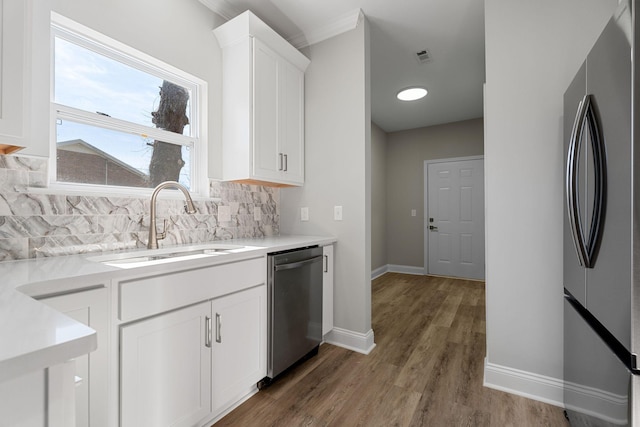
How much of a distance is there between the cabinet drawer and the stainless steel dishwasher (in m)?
0.18

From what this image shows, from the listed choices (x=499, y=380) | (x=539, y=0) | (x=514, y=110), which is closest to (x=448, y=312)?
(x=499, y=380)

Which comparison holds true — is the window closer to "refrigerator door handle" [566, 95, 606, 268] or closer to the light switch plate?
the light switch plate

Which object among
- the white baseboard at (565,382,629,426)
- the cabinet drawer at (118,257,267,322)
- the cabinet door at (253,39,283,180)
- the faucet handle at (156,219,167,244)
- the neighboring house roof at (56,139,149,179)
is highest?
the cabinet door at (253,39,283,180)

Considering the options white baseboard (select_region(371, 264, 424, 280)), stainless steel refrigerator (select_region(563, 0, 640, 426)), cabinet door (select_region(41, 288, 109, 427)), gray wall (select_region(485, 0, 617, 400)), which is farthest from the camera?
white baseboard (select_region(371, 264, 424, 280))

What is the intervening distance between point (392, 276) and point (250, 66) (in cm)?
418

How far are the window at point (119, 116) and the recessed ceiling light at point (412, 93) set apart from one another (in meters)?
2.57

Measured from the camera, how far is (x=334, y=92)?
2566 mm

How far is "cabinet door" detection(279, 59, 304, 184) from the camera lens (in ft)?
8.16

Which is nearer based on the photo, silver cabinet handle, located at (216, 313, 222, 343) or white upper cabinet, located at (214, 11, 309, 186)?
silver cabinet handle, located at (216, 313, 222, 343)

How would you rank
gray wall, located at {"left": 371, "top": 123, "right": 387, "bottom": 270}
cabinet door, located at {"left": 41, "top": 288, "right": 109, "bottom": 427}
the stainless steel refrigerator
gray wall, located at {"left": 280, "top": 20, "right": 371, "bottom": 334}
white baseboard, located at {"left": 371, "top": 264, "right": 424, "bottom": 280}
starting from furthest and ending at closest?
white baseboard, located at {"left": 371, "top": 264, "right": 424, "bottom": 280}
gray wall, located at {"left": 371, "top": 123, "right": 387, "bottom": 270}
gray wall, located at {"left": 280, "top": 20, "right": 371, "bottom": 334}
cabinet door, located at {"left": 41, "top": 288, "right": 109, "bottom": 427}
the stainless steel refrigerator

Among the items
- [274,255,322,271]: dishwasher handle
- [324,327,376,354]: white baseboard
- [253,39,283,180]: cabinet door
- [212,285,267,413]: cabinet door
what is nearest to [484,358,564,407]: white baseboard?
[324,327,376,354]: white baseboard

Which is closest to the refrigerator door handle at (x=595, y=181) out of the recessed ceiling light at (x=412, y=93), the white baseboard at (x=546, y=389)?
the white baseboard at (x=546, y=389)

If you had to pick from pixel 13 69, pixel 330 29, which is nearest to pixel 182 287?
pixel 13 69

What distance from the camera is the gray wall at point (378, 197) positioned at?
16.7 feet
